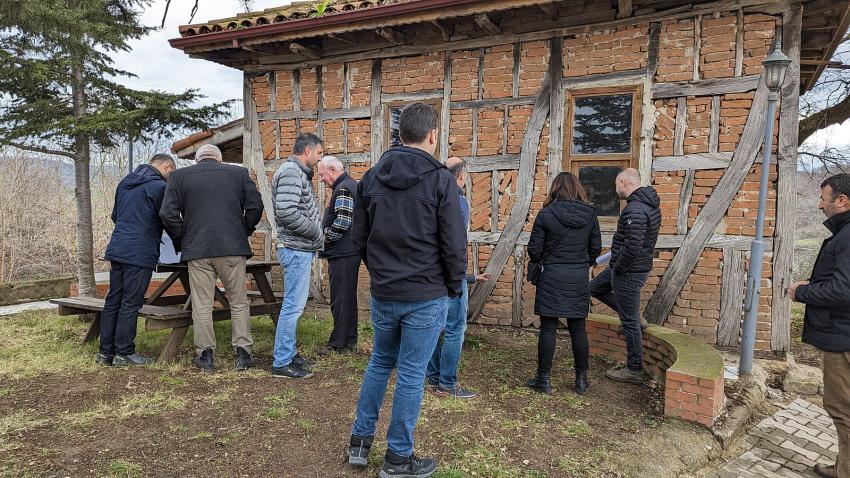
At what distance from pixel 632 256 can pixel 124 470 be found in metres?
3.82

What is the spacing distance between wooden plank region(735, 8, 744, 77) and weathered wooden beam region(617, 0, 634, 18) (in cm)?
108

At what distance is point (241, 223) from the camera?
4559 millimetres

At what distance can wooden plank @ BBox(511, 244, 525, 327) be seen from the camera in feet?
21.3

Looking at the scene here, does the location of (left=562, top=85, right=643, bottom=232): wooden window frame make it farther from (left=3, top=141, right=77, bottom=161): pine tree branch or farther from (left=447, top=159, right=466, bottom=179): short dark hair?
(left=3, top=141, right=77, bottom=161): pine tree branch

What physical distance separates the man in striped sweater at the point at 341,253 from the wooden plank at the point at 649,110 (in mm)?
3368

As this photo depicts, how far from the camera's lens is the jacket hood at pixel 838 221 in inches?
121

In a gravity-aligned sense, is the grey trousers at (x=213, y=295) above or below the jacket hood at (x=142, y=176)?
below

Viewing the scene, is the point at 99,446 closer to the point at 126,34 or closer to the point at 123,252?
the point at 123,252

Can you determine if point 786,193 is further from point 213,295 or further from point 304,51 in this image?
point 304,51

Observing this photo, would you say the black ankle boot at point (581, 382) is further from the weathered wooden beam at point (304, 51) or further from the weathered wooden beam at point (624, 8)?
the weathered wooden beam at point (304, 51)

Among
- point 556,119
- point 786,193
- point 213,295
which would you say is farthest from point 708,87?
point 213,295

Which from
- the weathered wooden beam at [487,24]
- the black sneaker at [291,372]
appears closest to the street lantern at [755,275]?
the weathered wooden beam at [487,24]

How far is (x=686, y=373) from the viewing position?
3.71 m

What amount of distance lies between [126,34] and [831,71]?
13.2 metres
